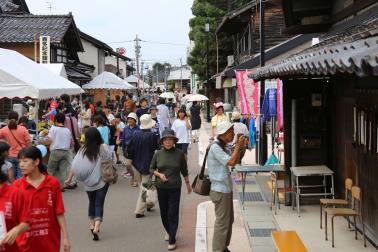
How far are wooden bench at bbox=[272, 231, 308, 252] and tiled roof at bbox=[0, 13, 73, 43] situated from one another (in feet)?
64.8

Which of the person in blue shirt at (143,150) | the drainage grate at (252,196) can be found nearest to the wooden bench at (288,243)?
the person in blue shirt at (143,150)

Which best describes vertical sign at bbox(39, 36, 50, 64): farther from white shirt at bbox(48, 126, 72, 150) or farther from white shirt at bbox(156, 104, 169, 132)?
white shirt at bbox(48, 126, 72, 150)

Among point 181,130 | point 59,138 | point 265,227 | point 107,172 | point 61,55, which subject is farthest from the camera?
point 61,55

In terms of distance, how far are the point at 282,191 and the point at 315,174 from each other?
1.03 m

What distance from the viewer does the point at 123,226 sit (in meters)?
8.56

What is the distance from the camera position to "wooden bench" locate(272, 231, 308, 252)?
5441 millimetres

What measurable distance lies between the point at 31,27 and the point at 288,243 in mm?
22148

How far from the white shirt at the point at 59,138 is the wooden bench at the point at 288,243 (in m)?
6.38

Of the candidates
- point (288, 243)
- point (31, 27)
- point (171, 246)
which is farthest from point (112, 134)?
point (31, 27)

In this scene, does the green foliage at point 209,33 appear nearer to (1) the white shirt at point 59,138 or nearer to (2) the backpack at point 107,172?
(1) the white shirt at point 59,138

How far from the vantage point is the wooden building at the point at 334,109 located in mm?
7081

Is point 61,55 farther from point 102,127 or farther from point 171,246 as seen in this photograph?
point 171,246

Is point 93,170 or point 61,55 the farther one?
point 61,55

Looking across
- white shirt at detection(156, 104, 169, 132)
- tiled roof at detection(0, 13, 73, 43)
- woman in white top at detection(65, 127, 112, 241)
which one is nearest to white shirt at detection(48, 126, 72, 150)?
woman in white top at detection(65, 127, 112, 241)
